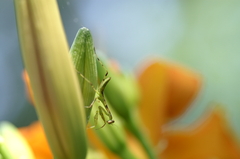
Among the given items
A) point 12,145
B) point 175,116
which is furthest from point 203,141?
point 12,145

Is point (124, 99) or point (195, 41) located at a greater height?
point (124, 99)

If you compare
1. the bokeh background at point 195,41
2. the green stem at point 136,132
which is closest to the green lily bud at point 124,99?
the green stem at point 136,132

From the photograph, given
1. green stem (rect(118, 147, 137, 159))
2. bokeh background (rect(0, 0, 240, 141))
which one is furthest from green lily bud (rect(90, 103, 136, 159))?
bokeh background (rect(0, 0, 240, 141))

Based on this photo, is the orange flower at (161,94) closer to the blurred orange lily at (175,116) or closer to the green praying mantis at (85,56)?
the blurred orange lily at (175,116)

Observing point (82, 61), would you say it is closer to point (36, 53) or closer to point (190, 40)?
point (36, 53)

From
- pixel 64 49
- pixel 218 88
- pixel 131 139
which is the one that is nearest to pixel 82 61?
pixel 64 49

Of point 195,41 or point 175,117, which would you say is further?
point 195,41

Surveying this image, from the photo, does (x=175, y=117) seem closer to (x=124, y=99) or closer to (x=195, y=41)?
(x=124, y=99)
